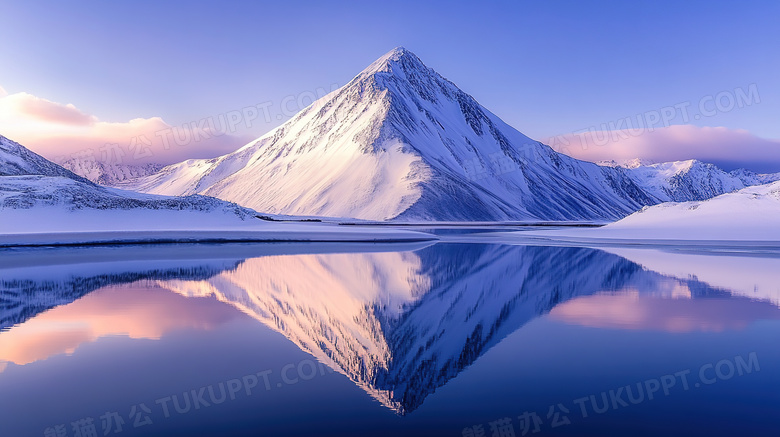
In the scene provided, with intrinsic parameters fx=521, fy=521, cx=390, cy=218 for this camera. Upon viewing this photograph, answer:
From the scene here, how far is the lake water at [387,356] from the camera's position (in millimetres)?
7738

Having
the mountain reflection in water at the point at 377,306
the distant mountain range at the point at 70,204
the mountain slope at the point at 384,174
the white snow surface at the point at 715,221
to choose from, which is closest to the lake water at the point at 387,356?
the mountain reflection in water at the point at 377,306

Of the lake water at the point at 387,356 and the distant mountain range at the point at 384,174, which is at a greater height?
the distant mountain range at the point at 384,174

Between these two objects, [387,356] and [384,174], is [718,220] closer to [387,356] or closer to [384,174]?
[387,356]

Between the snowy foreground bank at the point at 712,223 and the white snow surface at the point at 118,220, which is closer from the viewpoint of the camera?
the white snow surface at the point at 118,220

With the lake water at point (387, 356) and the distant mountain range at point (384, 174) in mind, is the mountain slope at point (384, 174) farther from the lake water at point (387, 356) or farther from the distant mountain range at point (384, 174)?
the lake water at point (387, 356)

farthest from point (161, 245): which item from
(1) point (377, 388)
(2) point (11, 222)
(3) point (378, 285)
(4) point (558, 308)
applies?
(1) point (377, 388)

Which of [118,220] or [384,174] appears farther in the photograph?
[384,174]

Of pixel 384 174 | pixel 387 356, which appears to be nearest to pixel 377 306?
pixel 387 356

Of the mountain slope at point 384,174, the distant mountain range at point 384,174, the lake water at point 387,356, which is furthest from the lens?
the mountain slope at point 384,174

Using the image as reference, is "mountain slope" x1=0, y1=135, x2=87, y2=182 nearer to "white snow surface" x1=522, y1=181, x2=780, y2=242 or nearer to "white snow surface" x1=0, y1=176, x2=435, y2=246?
"white snow surface" x1=0, y1=176, x2=435, y2=246

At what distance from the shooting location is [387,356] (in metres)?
10.8

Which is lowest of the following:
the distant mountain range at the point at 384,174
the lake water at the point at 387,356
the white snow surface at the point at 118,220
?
the lake water at the point at 387,356

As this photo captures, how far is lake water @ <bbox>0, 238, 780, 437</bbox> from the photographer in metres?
7.74

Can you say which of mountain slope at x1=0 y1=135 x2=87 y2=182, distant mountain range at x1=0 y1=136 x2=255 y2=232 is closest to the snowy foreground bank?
distant mountain range at x1=0 y1=136 x2=255 y2=232
